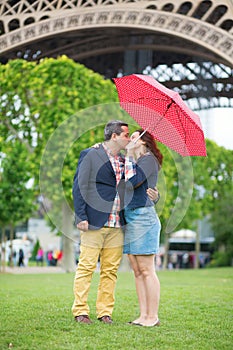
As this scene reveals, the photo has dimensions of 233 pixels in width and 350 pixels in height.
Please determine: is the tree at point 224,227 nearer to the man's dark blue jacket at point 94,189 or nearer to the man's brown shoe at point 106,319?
the man's brown shoe at point 106,319

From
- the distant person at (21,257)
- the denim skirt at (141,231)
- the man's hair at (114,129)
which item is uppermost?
the man's hair at (114,129)

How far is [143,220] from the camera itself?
6863 mm

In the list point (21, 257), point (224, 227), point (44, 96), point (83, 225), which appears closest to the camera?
point (83, 225)

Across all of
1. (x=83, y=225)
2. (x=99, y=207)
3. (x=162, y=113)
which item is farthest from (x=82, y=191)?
(x=162, y=113)

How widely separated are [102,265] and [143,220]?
0.60 m

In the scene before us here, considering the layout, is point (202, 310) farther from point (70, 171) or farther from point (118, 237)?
point (70, 171)

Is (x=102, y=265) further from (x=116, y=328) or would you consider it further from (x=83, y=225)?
(x=116, y=328)

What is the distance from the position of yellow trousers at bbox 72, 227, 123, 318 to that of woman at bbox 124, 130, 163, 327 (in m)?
0.14

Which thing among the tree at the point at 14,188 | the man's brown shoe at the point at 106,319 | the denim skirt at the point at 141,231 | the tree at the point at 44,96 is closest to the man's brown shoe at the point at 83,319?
the man's brown shoe at the point at 106,319

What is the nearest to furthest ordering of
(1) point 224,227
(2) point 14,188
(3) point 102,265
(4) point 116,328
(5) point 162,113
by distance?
(4) point 116,328 → (3) point 102,265 → (5) point 162,113 → (2) point 14,188 → (1) point 224,227

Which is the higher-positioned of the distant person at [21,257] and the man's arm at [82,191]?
the man's arm at [82,191]

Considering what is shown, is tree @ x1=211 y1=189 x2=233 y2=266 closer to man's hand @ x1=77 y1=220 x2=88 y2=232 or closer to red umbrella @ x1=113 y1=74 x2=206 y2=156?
red umbrella @ x1=113 y1=74 x2=206 y2=156

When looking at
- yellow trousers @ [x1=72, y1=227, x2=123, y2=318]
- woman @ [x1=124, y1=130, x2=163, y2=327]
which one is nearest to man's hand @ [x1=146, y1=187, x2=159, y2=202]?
woman @ [x1=124, y1=130, x2=163, y2=327]

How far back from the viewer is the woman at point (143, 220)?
6.84 m
